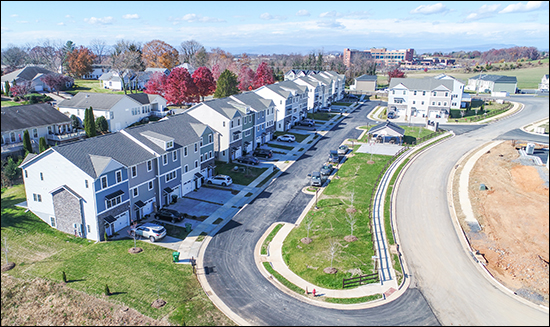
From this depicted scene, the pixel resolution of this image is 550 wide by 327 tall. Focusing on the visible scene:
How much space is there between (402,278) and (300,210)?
16.5m

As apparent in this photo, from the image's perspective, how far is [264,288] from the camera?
1150 inches

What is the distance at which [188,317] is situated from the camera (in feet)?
Result: 82.6

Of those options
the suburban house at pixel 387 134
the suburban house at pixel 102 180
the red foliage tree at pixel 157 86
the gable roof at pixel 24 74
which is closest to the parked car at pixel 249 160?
the suburban house at pixel 102 180

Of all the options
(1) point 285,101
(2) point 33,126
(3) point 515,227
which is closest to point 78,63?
(2) point 33,126

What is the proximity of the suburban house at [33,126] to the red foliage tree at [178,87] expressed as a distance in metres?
28.2

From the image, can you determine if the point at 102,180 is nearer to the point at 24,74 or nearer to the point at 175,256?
the point at 175,256

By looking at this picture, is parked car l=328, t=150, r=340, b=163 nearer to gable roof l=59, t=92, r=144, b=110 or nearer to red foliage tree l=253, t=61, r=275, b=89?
gable roof l=59, t=92, r=144, b=110

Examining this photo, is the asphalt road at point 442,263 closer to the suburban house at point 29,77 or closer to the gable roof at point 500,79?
the gable roof at point 500,79

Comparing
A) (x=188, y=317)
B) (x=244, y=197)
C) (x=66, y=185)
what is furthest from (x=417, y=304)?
(x=66, y=185)

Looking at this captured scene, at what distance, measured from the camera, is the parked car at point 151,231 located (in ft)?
119

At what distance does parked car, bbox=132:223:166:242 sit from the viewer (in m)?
36.2

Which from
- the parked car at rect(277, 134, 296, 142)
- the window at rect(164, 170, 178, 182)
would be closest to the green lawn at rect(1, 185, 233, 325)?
the window at rect(164, 170, 178, 182)

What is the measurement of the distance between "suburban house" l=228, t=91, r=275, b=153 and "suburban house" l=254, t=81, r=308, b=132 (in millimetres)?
4376

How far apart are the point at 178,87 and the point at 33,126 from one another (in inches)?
1484
